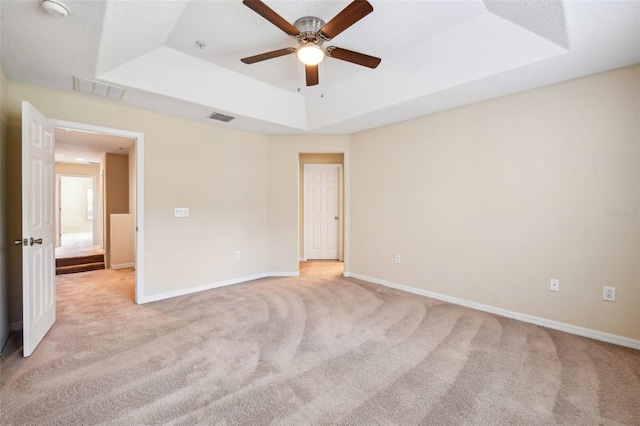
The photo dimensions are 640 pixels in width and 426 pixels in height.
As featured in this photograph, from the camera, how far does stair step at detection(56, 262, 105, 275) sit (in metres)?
5.39

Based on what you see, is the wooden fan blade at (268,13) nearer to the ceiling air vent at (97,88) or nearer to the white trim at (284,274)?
the ceiling air vent at (97,88)

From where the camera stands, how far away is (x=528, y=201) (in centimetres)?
303

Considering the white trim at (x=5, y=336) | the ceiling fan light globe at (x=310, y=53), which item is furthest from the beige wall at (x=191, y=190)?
the ceiling fan light globe at (x=310, y=53)

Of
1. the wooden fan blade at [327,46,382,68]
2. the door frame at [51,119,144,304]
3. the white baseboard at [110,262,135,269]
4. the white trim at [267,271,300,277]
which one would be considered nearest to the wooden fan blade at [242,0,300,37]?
the wooden fan blade at [327,46,382,68]

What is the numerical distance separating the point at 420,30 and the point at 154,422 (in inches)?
137

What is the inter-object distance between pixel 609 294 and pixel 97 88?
5.28 meters

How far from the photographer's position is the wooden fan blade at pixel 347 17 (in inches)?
71.2

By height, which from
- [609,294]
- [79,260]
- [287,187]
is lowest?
[79,260]

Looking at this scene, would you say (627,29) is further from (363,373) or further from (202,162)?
(202,162)

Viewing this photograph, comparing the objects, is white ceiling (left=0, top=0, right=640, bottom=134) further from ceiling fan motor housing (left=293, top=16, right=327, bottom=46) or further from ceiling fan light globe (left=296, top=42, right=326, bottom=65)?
ceiling fan light globe (left=296, top=42, right=326, bottom=65)

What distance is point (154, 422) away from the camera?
5.30ft

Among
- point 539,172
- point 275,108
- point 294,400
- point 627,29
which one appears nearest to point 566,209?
point 539,172

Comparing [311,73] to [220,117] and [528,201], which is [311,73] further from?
[528,201]

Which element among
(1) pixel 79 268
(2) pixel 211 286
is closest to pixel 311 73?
(2) pixel 211 286
